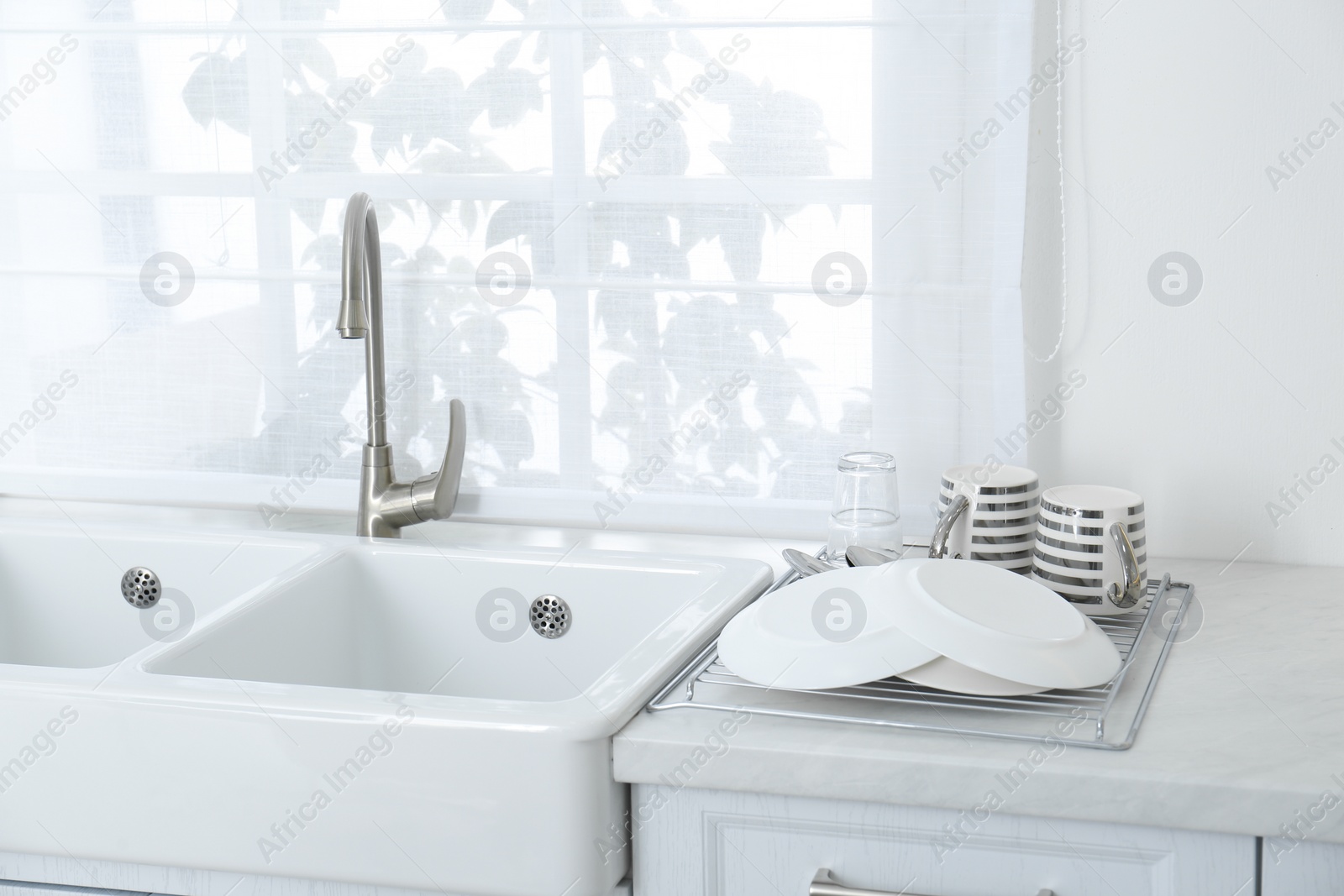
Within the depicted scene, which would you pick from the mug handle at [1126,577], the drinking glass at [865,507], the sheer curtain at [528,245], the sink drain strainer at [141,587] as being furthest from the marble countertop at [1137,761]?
the sink drain strainer at [141,587]

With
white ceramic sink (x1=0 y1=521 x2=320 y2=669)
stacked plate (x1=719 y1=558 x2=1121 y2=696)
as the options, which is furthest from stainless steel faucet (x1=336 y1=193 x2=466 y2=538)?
stacked plate (x1=719 y1=558 x2=1121 y2=696)

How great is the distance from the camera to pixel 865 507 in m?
1.33

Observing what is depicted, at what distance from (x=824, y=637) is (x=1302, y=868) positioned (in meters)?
0.35

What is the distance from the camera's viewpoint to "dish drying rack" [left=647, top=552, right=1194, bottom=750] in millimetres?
911

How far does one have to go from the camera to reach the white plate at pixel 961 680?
37.3 inches

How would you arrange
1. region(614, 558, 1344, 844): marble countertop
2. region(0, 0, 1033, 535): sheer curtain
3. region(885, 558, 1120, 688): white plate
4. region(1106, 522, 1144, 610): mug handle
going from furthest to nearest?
region(0, 0, 1033, 535): sheer curtain < region(1106, 522, 1144, 610): mug handle < region(885, 558, 1120, 688): white plate < region(614, 558, 1344, 844): marble countertop

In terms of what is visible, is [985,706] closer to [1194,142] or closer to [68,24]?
[1194,142]


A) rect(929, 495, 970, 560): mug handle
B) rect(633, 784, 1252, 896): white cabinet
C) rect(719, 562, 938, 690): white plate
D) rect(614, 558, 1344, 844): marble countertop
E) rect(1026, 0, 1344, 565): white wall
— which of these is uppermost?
rect(1026, 0, 1344, 565): white wall

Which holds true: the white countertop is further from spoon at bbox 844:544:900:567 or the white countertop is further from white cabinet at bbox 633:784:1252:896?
spoon at bbox 844:544:900:567

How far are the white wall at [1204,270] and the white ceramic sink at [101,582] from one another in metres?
0.87

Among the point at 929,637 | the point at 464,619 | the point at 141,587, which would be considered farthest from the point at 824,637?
the point at 141,587

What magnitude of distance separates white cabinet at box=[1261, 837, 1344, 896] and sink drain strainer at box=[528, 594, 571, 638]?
2.27ft

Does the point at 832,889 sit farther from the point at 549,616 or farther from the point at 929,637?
the point at 549,616

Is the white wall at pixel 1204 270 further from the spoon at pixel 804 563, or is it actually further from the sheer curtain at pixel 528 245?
the spoon at pixel 804 563
